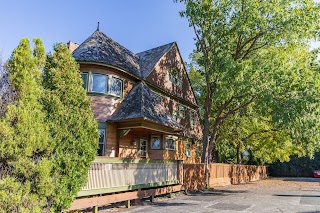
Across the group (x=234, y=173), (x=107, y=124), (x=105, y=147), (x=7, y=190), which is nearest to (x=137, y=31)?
(x=107, y=124)

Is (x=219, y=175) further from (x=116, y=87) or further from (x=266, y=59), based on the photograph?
(x=116, y=87)

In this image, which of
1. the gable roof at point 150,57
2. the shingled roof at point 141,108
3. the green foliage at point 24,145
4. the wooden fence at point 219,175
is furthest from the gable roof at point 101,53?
the green foliage at point 24,145

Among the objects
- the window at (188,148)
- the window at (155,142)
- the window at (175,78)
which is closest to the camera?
the window at (155,142)

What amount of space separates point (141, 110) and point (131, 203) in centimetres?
573

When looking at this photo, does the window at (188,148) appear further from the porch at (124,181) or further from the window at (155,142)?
the porch at (124,181)

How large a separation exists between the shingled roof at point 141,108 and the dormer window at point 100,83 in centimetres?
116

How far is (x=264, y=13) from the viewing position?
17734 mm

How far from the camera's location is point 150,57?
2266 cm

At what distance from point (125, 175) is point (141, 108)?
5.40 meters

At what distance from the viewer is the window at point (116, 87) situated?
1667 cm

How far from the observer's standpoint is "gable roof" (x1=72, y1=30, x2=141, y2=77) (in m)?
15.9

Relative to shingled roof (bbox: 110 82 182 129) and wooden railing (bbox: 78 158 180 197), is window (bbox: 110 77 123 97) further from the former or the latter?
wooden railing (bbox: 78 158 180 197)

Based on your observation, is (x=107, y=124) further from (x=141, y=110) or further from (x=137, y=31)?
(x=137, y=31)

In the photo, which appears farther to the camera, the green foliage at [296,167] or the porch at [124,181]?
the green foliage at [296,167]
